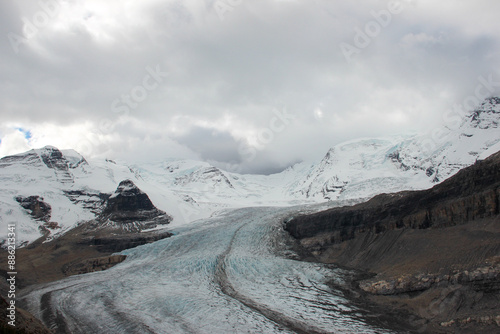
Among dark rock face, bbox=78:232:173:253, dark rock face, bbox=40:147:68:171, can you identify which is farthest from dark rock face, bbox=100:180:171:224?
dark rock face, bbox=40:147:68:171

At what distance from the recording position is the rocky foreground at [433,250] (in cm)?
2047

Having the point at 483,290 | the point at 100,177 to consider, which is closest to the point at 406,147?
the point at 100,177

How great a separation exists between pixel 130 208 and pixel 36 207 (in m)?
23.4

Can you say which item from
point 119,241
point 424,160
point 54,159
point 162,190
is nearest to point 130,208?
point 119,241

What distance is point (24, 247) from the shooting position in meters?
69.2

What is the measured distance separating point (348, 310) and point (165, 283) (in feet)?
62.8

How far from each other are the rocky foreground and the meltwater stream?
11.6ft

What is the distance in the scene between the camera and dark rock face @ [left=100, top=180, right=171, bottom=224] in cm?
8447

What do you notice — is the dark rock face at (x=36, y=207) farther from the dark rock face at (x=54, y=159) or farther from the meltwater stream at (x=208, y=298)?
the meltwater stream at (x=208, y=298)

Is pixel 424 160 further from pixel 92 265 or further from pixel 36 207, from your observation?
pixel 36 207

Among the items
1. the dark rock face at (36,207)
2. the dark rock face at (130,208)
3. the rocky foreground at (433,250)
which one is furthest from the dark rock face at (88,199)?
the rocky foreground at (433,250)

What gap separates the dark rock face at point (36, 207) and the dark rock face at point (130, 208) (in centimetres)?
1379

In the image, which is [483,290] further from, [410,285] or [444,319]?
[410,285]

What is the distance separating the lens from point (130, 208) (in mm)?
87500
